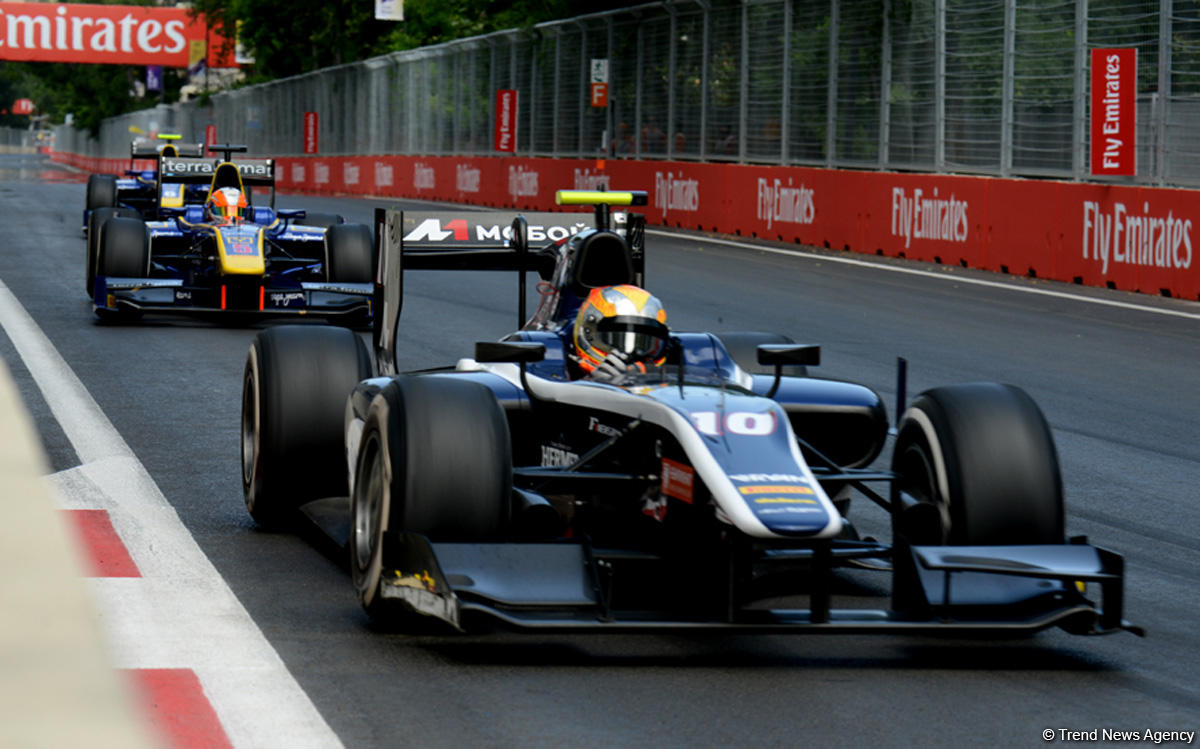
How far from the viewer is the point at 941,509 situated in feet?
20.1

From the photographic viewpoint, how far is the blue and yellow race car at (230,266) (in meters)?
16.1

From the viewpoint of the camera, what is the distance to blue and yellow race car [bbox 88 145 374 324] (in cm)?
1610

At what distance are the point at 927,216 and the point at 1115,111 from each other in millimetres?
3379

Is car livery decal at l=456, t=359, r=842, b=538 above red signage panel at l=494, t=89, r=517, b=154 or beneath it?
beneath

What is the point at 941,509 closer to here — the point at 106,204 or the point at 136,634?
the point at 136,634

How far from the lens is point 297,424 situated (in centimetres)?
761

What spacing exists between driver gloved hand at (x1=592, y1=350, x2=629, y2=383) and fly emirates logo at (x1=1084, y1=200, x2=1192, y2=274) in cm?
1284

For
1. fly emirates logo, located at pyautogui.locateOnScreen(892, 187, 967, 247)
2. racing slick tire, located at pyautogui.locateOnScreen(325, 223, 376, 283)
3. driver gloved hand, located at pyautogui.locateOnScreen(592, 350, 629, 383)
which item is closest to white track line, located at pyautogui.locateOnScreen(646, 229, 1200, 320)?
fly emirates logo, located at pyautogui.locateOnScreen(892, 187, 967, 247)

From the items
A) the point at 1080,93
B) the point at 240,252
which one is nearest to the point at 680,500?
the point at 240,252

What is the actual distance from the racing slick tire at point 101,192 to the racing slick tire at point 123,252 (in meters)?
10.3

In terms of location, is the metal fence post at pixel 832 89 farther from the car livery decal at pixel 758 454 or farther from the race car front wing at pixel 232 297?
the car livery decal at pixel 758 454

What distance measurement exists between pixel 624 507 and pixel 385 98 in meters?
49.5

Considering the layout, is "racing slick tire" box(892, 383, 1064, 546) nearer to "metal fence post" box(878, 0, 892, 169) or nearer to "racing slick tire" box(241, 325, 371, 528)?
"racing slick tire" box(241, 325, 371, 528)

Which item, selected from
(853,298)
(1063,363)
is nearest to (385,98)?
(853,298)
